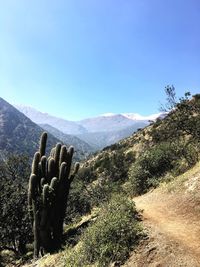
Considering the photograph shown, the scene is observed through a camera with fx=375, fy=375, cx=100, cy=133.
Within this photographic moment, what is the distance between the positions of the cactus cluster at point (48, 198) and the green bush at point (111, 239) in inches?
177

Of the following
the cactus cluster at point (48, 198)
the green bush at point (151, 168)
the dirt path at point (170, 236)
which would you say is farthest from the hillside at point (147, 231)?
the cactus cluster at point (48, 198)

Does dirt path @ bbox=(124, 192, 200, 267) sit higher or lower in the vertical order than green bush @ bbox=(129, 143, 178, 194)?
lower

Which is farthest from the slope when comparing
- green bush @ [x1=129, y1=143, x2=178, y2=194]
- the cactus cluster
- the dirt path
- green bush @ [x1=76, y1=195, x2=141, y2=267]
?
green bush @ [x1=129, y1=143, x2=178, y2=194]

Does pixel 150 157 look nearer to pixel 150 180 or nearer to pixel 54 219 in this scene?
pixel 150 180

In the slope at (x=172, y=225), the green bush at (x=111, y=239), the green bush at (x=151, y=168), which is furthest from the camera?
the green bush at (x=151, y=168)

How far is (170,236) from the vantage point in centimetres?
1238

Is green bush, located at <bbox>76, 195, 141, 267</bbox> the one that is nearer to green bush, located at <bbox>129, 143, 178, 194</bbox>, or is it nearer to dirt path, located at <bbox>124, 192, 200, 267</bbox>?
dirt path, located at <bbox>124, 192, 200, 267</bbox>

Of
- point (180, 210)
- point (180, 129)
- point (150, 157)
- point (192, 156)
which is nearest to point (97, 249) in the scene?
point (180, 210)

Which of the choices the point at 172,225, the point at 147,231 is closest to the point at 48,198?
the point at 147,231

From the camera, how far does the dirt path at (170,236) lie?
11.0m

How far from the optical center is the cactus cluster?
696 inches

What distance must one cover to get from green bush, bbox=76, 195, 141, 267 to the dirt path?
43cm

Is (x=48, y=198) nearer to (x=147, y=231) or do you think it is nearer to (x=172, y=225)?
(x=147, y=231)

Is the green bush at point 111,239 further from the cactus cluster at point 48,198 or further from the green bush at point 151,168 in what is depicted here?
the green bush at point 151,168
